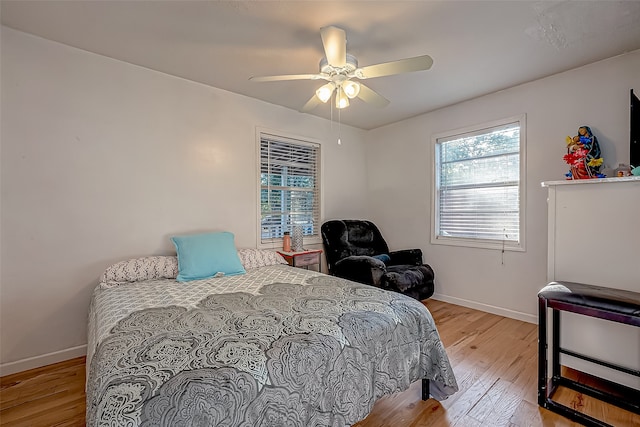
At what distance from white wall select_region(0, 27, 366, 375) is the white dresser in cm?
304

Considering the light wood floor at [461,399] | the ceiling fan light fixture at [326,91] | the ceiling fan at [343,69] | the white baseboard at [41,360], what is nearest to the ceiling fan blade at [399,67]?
the ceiling fan at [343,69]

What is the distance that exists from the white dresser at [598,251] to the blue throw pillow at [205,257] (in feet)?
8.56

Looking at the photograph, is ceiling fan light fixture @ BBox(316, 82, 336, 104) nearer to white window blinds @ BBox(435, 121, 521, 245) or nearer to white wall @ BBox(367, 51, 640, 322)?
white wall @ BBox(367, 51, 640, 322)

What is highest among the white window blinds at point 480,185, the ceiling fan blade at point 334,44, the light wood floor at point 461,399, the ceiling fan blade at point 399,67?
the ceiling fan blade at point 334,44

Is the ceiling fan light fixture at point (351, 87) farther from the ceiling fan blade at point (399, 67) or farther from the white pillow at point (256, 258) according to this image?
the white pillow at point (256, 258)

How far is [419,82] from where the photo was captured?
9.62ft

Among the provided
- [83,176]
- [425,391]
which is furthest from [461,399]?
[83,176]

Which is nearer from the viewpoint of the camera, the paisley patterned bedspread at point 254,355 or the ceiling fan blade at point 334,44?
the paisley patterned bedspread at point 254,355

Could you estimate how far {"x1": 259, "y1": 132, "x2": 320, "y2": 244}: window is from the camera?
11.7ft

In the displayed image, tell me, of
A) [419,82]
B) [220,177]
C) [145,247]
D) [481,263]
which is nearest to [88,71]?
[220,177]

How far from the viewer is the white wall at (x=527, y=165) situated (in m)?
2.53

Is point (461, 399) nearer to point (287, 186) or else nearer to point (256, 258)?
point (256, 258)

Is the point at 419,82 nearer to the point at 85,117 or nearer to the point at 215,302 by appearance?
the point at 215,302

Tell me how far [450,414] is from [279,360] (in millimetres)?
1254
